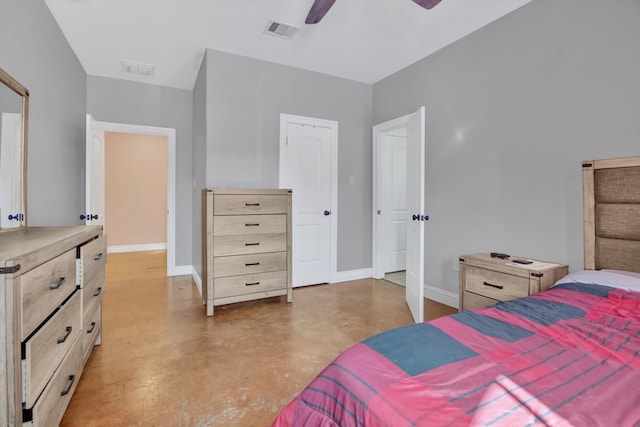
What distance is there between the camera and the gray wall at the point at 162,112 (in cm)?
403

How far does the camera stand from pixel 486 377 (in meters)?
0.87

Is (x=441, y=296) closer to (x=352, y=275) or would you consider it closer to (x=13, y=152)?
(x=352, y=275)

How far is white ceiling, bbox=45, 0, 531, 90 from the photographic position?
2.62 meters

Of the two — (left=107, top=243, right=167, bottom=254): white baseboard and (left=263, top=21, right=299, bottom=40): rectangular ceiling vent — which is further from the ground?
(left=263, top=21, right=299, bottom=40): rectangular ceiling vent

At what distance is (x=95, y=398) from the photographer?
1.75 meters

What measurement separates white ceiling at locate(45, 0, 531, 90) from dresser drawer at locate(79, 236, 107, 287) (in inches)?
77.7

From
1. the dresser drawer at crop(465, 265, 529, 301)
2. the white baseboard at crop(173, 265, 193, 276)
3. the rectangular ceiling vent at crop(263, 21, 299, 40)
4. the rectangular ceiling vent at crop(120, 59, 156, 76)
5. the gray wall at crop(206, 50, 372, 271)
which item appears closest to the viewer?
the dresser drawer at crop(465, 265, 529, 301)

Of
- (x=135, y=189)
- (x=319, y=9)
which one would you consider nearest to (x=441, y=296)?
(x=319, y=9)

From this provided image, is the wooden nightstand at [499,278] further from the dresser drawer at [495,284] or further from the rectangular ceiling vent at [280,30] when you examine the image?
the rectangular ceiling vent at [280,30]

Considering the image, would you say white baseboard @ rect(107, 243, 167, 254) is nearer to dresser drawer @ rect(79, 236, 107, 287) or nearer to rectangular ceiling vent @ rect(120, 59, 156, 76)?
rectangular ceiling vent @ rect(120, 59, 156, 76)

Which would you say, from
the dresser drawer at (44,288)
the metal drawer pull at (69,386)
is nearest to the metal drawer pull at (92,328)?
the metal drawer pull at (69,386)

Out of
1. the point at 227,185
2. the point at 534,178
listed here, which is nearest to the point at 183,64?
the point at 227,185

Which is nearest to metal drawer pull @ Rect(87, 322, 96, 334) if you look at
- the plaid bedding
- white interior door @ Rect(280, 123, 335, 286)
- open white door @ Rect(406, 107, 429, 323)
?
the plaid bedding

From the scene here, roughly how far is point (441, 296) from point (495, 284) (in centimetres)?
104
